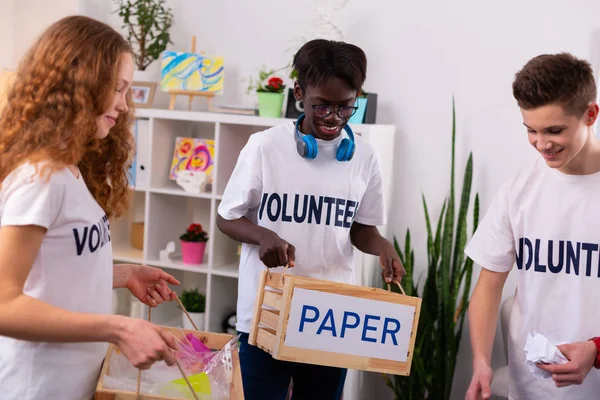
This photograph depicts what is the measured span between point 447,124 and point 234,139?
40.6 inches

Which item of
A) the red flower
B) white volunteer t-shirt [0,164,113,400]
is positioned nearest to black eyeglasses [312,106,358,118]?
white volunteer t-shirt [0,164,113,400]

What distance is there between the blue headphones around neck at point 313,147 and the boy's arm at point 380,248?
0.82 feet

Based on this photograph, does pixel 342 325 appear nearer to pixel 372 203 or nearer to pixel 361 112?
pixel 372 203

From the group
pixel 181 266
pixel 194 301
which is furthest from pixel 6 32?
pixel 194 301

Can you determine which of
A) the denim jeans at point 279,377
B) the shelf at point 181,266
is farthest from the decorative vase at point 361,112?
the denim jeans at point 279,377

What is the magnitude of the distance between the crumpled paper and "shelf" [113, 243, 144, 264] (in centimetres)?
234

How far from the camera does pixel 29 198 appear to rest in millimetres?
1221

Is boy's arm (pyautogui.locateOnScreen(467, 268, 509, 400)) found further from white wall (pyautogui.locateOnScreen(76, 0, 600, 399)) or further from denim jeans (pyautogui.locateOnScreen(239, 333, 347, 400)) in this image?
white wall (pyautogui.locateOnScreen(76, 0, 600, 399))

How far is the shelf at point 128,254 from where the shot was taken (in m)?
3.61

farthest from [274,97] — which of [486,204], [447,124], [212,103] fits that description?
[486,204]

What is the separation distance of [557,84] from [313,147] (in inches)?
26.4

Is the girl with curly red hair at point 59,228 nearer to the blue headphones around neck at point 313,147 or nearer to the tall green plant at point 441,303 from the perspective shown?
the blue headphones around neck at point 313,147

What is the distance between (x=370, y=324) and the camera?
1.78 m

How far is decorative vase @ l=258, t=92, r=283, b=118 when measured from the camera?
3.40 meters
